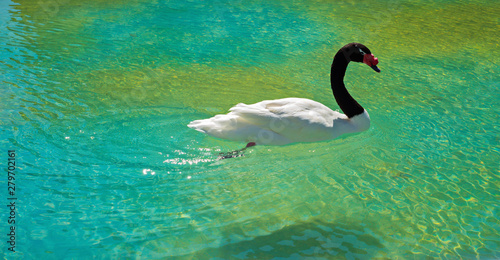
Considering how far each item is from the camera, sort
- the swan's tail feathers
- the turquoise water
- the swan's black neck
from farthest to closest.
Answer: the swan's black neck
the swan's tail feathers
the turquoise water

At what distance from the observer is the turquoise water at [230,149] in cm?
354

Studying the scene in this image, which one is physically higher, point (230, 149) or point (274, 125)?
point (274, 125)

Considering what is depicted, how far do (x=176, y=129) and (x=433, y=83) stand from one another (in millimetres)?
4303

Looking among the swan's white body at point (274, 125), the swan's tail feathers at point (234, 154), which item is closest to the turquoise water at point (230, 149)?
the swan's tail feathers at point (234, 154)

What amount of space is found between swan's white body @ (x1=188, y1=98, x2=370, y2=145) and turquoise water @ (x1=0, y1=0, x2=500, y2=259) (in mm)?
193

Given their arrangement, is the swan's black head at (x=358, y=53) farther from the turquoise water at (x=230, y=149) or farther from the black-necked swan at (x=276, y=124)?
the turquoise water at (x=230, y=149)

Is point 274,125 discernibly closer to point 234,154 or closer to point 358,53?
point 234,154

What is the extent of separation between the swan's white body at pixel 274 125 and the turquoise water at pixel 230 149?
0.63 feet

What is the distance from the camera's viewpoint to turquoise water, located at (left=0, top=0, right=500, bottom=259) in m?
3.54

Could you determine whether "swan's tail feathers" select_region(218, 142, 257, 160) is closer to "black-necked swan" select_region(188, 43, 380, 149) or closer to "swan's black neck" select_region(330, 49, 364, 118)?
"black-necked swan" select_region(188, 43, 380, 149)

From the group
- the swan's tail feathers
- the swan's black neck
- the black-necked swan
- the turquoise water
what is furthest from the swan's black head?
the swan's tail feathers

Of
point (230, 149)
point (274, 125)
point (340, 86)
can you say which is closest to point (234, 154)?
point (230, 149)

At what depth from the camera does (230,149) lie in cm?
477

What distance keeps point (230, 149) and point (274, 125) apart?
563mm
